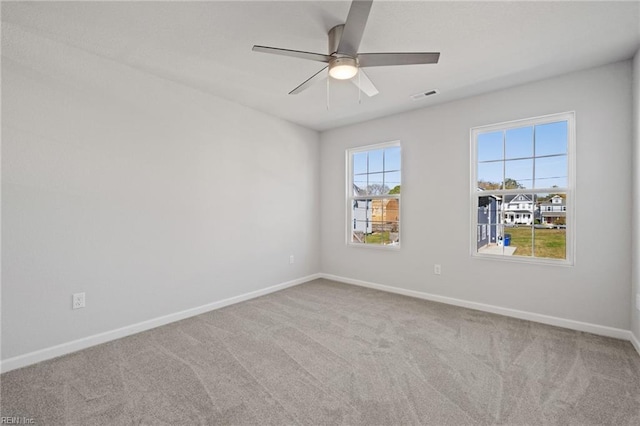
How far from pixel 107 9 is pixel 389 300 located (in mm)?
3921

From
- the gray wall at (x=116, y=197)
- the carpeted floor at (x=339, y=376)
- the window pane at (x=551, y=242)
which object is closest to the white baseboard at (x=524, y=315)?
the carpeted floor at (x=339, y=376)

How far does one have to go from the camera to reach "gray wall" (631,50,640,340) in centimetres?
244

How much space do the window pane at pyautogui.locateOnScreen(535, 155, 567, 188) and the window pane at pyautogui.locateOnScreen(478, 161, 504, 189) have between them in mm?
355

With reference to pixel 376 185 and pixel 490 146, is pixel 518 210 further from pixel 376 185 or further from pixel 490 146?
pixel 376 185

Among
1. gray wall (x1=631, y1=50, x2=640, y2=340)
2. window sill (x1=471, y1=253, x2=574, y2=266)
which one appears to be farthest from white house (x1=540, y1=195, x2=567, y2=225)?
gray wall (x1=631, y1=50, x2=640, y2=340)

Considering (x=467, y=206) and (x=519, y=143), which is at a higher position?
(x=519, y=143)

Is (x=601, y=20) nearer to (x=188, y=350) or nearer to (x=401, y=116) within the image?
(x=401, y=116)

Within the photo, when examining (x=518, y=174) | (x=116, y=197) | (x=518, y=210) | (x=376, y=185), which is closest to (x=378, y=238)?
(x=376, y=185)

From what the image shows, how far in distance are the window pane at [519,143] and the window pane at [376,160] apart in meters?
1.63

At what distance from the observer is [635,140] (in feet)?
8.32

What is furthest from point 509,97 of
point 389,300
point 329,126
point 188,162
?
point 188,162

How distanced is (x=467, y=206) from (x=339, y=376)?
8.34ft

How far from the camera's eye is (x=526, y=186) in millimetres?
3199

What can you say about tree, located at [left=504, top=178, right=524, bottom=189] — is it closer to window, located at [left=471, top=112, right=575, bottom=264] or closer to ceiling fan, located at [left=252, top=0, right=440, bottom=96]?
window, located at [left=471, top=112, right=575, bottom=264]
